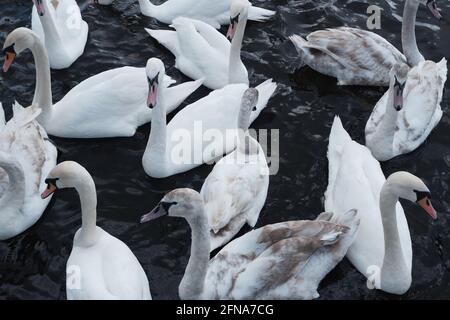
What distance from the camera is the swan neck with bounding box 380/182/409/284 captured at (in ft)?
27.8

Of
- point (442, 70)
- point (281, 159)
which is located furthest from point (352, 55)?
point (281, 159)

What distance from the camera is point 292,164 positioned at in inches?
419

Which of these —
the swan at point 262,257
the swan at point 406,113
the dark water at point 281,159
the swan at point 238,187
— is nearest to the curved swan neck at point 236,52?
the dark water at point 281,159

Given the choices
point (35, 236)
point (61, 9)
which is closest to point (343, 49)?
point (61, 9)

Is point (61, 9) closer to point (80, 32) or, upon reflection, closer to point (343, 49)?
point (80, 32)

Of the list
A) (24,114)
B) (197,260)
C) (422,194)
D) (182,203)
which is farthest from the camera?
(24,114)

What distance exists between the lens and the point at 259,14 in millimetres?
13188

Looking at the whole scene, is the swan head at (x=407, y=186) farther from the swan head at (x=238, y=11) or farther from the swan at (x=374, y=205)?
the swan head at (x=238, y=11)

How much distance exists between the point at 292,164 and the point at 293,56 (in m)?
2.73

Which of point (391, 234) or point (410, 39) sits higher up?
point (391, 234)

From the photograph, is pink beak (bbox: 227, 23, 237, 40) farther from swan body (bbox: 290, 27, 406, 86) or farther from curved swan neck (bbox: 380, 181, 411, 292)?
curved swan neck (bbox: 380, 181, 411, 292)

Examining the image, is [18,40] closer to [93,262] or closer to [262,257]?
[93,262]

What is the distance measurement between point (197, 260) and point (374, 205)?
7.84ft

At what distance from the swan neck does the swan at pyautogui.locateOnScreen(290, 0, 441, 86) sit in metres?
3.85
